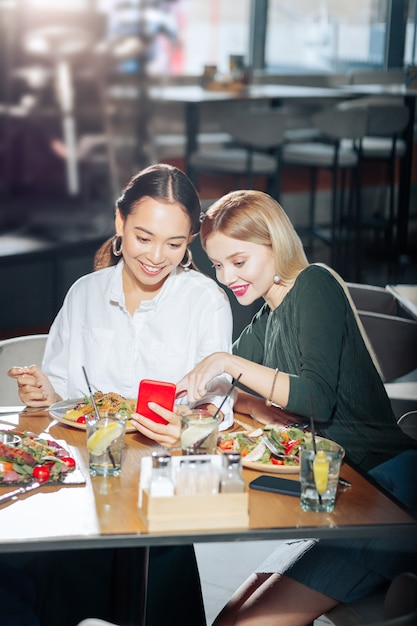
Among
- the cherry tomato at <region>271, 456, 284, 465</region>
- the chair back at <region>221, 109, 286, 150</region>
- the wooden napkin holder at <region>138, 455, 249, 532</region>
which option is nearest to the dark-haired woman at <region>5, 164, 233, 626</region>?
the cherry tomato at <region>271, 456, 284, 465</region>

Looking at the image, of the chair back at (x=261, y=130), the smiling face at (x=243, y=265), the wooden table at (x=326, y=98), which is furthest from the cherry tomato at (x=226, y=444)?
the chair back at (x=261, y=130)

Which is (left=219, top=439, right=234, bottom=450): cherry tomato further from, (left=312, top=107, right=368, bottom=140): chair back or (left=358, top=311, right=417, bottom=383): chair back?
(left=312, top=107, right=368, bottom=140): chair back

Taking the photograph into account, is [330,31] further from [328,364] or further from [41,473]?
[41,473]

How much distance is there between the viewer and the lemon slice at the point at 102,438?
1.76 metres

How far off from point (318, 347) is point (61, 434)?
1.98 feet

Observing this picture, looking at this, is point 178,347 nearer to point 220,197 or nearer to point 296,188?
point 220,197

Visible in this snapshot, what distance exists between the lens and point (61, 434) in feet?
6.44

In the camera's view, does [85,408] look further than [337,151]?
No

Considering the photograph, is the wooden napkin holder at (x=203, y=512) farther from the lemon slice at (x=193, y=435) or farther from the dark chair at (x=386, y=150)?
the dark chair at (x=386, y=150)

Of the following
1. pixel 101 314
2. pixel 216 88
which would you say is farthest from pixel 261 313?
pixel 216 88

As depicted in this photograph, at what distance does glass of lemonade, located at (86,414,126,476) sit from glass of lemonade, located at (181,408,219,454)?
0.41 ft

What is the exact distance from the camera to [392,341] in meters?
2.65

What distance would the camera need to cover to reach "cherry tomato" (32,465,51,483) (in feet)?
5.68

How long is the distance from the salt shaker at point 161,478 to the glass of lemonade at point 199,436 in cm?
14
